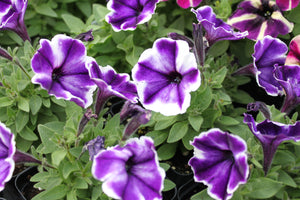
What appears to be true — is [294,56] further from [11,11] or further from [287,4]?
[11,11]

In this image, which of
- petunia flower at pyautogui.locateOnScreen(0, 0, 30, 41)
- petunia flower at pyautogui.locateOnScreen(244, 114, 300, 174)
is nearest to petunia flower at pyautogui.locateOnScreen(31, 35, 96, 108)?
petunia flower at pyautogui.locateOnScreen(0, 0, 30, 41)

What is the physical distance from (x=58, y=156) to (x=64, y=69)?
29cm

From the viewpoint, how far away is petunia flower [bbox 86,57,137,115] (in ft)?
4.06

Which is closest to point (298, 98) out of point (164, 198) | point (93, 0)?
point (164, 198)

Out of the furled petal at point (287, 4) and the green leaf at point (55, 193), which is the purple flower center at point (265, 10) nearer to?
the furled petal at point (287, 4)

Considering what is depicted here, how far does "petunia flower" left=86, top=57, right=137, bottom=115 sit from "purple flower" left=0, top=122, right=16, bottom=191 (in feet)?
1.03

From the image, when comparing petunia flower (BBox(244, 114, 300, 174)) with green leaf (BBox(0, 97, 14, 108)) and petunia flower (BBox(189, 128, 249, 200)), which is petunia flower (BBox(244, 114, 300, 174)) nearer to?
petunia flower (BBox(189, 128, 249, 200))

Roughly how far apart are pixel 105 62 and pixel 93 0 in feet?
2.28

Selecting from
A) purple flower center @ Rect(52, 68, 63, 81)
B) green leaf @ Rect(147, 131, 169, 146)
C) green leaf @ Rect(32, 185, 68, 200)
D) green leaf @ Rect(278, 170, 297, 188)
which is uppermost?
purple flower center @ Rect(52, 68, 63, 81)

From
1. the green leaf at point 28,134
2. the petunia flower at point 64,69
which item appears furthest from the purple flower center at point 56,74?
the green leaf at point 28,134

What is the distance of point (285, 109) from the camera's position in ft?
4.66

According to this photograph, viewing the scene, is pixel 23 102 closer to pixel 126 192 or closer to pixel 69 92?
pixel 69 92

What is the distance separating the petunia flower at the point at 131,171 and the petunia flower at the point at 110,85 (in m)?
0.21

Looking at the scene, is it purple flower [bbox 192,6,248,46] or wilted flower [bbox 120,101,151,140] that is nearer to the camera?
wilted flower [bbox 120,101,151,140]
